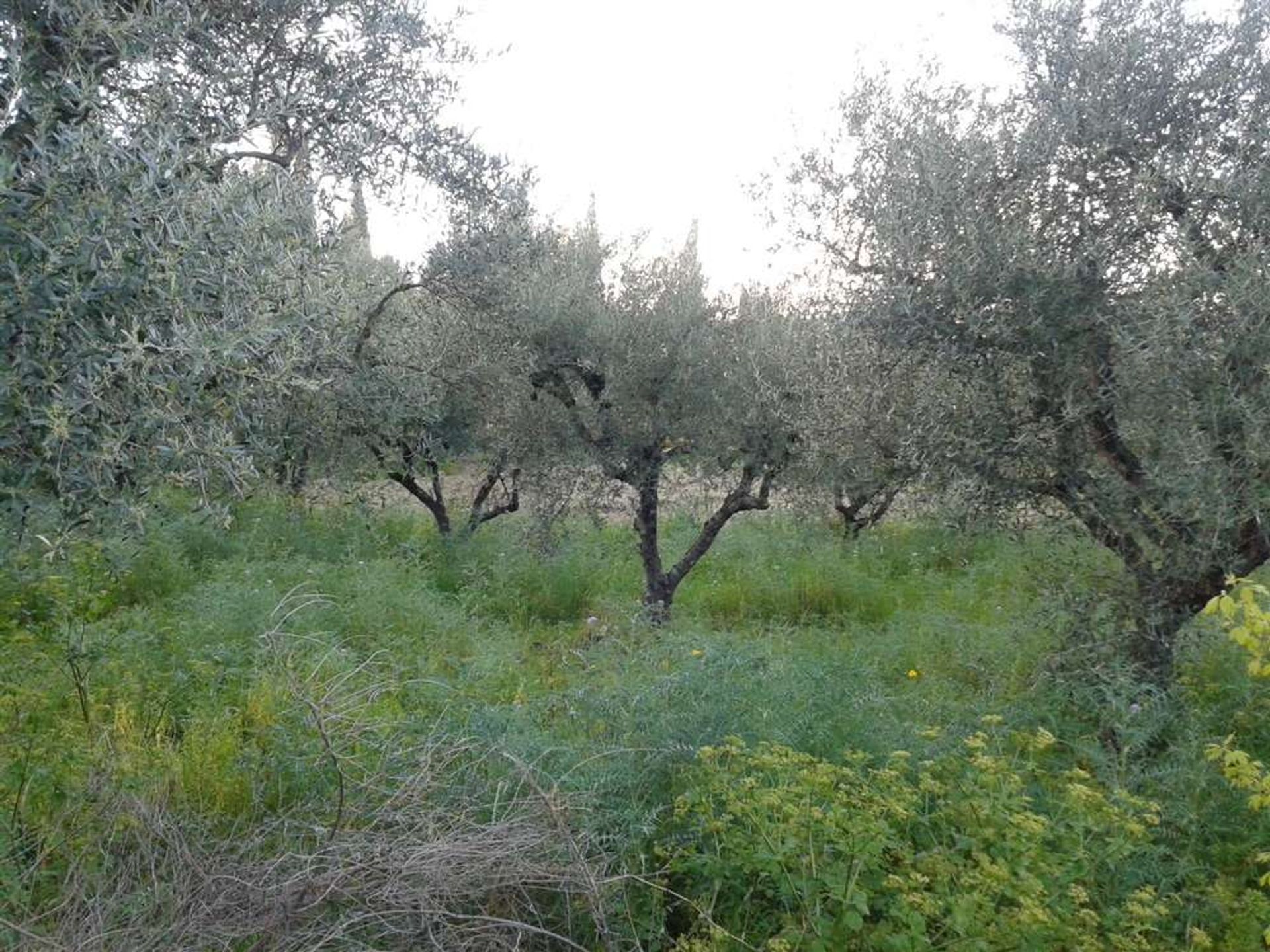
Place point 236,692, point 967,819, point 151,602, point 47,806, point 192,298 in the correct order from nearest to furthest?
point 192,298 → point 967,819 → point 47,806 → point 236,692 → point 151,602

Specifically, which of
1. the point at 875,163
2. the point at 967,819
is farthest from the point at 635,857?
the point at 875,163

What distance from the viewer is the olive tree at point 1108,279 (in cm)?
478

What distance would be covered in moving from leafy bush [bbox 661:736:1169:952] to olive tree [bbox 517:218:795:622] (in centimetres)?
520

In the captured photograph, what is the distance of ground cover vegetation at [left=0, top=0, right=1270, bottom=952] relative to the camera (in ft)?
10.2

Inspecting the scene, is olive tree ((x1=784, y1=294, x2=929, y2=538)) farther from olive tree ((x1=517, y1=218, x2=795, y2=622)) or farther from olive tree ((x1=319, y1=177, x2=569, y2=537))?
olive tree ((x1=319, y1=177, x2=569, y2=537))

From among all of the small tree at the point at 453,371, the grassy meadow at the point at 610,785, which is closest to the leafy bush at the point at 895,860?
the grassy meadow at the point at 610,785

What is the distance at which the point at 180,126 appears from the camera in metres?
3.67

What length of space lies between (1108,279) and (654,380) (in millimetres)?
4480

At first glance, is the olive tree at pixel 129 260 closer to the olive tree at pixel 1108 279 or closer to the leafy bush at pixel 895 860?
the leafy bush at pixel 895 860

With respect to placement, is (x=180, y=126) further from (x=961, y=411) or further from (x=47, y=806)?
(x=961, y=411)

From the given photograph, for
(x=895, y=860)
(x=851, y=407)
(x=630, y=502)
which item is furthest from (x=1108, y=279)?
(x=630, y=502)

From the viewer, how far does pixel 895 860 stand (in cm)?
375

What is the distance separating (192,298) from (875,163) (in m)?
4.95

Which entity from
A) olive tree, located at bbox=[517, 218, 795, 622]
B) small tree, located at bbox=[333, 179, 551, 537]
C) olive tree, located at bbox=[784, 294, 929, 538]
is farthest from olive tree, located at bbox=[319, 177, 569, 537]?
olive tree, located at bbox=[784, 294, 929, 538]
